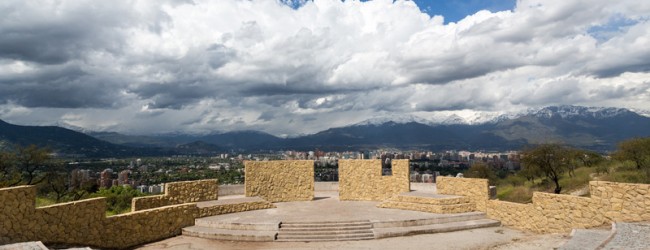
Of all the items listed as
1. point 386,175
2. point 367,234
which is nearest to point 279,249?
point 367,234

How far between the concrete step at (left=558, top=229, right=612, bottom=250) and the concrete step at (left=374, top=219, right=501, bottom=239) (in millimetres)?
4412

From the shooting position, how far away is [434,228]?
16.9 metres

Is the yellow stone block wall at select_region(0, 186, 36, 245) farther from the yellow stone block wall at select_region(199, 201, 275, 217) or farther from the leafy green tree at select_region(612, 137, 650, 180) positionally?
the leafy green tree at select_region(612, 137, 650, 180)

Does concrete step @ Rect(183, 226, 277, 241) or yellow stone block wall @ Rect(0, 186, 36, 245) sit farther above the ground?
yellow stone block wall @ Rect(0, 186, 36, 245)

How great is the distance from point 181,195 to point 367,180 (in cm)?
1059

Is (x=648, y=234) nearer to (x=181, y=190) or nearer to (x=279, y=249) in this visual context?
(x=279, y=249)

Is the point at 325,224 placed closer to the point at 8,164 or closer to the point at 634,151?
the point at 8,164

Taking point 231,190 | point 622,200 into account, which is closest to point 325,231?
point 622,200

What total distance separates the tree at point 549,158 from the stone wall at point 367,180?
1338 centimetres

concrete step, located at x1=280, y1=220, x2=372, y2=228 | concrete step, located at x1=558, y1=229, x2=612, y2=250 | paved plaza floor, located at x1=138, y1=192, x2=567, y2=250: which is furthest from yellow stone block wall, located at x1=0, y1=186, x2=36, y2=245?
concrete step, located at x1=558, y1=229, x2=612, y2=250

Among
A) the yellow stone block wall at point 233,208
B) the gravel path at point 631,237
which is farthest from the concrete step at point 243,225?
the gravel path at point 631,237

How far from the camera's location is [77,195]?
27.9m

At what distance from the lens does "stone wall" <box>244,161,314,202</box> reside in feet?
76.5

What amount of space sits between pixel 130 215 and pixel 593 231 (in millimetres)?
16193
